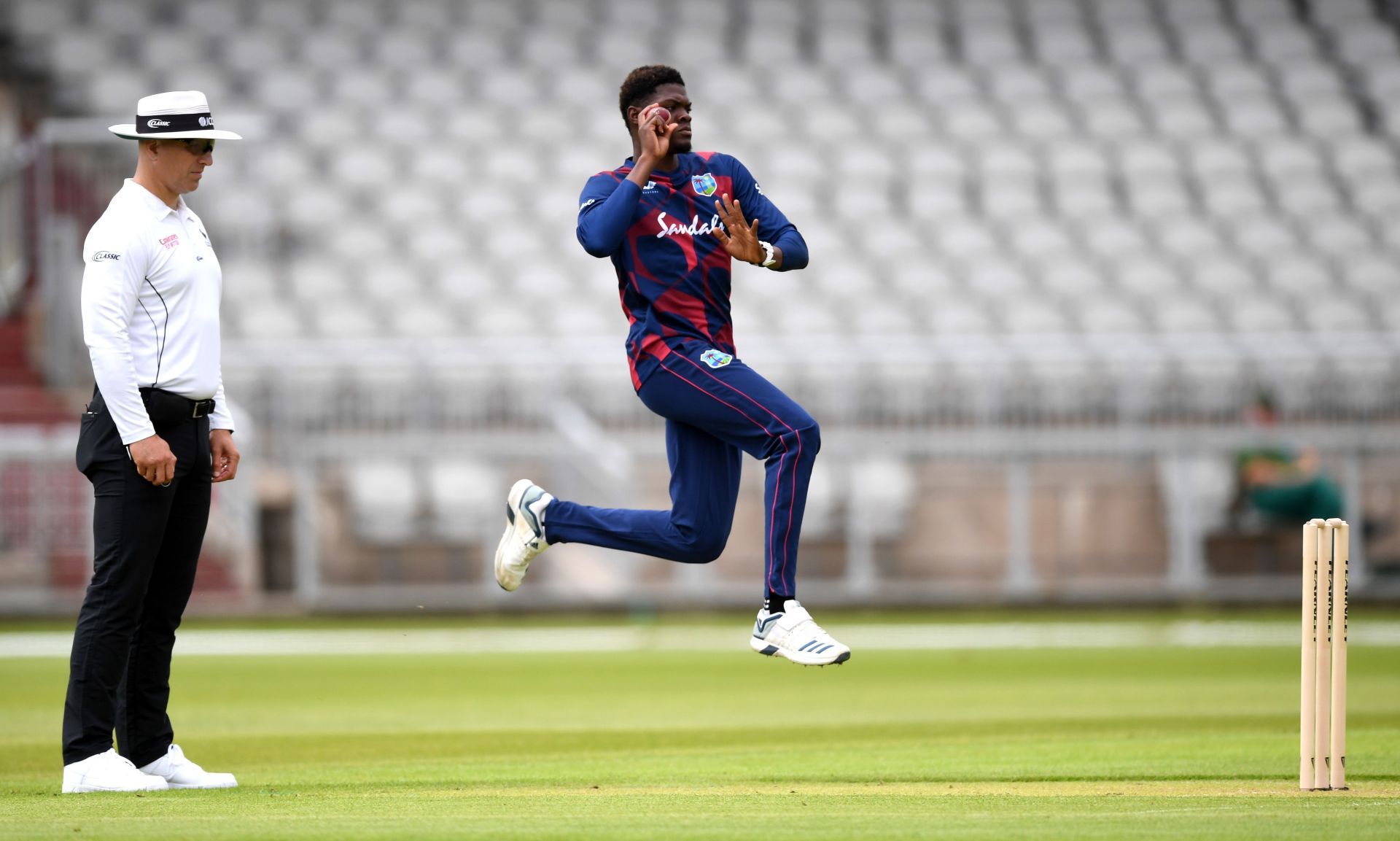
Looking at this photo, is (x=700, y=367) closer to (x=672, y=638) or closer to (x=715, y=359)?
(x=715, y=359)

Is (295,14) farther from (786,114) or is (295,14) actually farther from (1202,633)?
(1202,633)

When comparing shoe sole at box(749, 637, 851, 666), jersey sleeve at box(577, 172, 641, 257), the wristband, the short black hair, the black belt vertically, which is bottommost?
shoe sole at box(749, 637, 851, 666)

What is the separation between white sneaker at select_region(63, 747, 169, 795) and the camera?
5.58 m

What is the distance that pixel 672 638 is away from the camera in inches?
541

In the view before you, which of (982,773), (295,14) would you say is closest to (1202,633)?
(982,773)

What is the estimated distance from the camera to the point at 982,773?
6141 millimetres

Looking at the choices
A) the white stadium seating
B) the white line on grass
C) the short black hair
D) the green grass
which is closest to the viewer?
the green grass

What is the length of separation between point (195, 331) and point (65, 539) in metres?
9.82

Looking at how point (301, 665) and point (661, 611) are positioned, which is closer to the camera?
point (301, 665)

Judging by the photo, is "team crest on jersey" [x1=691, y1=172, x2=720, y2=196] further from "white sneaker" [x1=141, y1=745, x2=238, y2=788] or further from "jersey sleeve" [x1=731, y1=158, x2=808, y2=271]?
"white sneaker" [x1=141, y1=745, x2=238, y2=788]

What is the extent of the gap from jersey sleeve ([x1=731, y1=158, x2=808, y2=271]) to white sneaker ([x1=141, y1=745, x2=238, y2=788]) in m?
2.64

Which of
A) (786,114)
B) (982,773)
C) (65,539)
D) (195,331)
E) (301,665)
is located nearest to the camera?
(195,331)

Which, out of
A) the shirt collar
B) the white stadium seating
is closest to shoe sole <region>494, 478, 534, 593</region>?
the shirt collar

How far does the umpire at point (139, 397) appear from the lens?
5.50 meters
